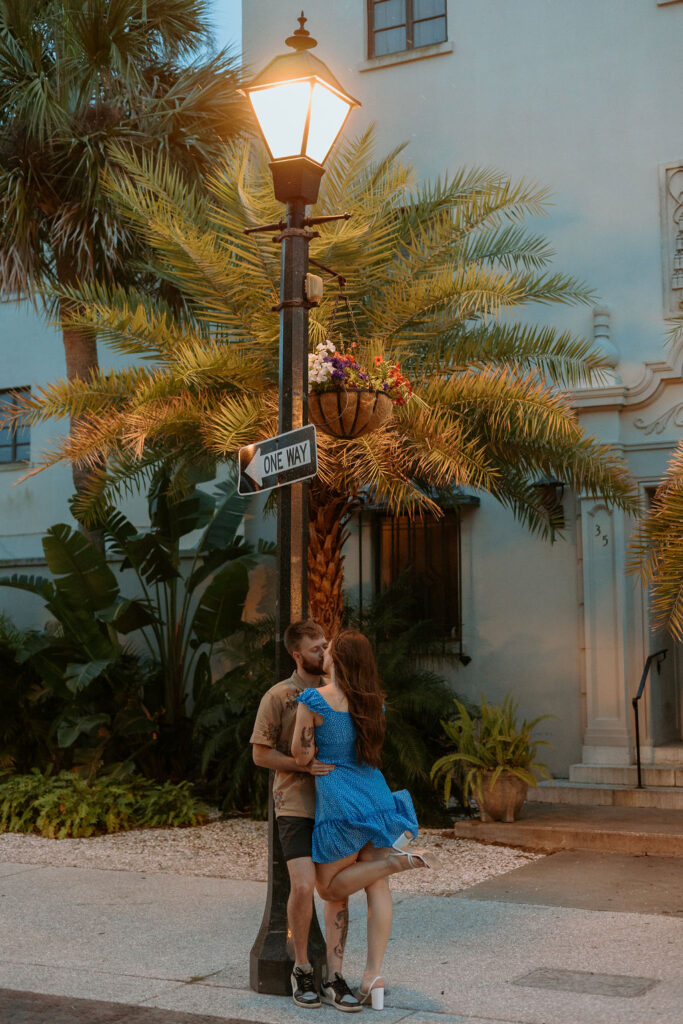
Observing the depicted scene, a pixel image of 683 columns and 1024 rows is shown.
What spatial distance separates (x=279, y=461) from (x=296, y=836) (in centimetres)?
193

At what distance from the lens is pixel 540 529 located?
1316 centimetres

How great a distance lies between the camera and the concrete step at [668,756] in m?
12.2

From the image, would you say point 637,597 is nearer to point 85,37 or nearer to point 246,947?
point 246,947

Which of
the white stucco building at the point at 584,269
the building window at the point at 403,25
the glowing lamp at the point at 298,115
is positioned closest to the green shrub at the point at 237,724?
the white stucco building at the point at 584,269

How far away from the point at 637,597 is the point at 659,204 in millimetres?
4293

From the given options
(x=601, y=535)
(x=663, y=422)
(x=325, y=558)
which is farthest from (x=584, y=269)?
(x=325, y=558)

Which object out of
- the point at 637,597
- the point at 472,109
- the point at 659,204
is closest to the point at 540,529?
the point at 637,597

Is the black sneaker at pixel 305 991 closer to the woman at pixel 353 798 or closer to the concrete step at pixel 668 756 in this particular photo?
the woman at pixel 353 798

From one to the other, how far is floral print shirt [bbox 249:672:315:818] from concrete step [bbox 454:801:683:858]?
4.93 m

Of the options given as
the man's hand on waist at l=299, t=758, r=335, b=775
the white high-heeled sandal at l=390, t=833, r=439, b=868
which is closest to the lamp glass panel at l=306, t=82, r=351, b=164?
the man's hand on waist at l=299, t=758, r=335, b=775

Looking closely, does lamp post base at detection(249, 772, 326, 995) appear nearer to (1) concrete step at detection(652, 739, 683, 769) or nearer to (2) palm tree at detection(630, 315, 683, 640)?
(2) palm tree at detection(630, 315, 683, 640)

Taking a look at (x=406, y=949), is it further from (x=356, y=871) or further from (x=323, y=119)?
(x=323, y=119)

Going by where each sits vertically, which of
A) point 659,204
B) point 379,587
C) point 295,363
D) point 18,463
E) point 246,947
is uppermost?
point 659,204

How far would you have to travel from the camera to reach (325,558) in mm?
10703
